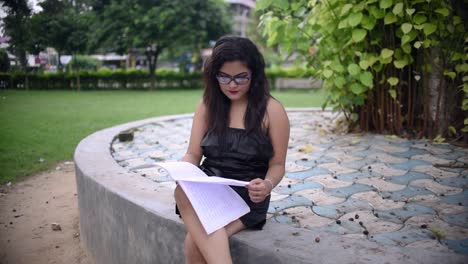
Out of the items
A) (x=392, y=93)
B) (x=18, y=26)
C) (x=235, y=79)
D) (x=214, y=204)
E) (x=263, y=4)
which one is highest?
(x=263, y=4)

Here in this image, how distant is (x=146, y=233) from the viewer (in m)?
1.89

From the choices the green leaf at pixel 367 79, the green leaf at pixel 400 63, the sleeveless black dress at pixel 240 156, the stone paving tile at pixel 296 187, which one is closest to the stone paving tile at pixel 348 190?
the stone paving tile at pixel 296 187

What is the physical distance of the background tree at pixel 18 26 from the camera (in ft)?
8.15

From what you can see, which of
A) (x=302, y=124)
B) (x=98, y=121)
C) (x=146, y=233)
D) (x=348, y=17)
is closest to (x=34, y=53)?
(x=146, y=233)

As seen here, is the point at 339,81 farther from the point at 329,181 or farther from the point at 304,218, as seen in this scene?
the point at 304,218

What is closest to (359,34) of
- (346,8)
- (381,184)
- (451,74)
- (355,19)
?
(355,19)

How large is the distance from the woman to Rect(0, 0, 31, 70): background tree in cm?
154

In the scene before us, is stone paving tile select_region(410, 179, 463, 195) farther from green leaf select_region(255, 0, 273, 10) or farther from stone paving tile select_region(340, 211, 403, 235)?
green leaf select_region(255, 0, 273, 10)

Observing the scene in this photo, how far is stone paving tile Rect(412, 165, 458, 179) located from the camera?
2815 millimetres

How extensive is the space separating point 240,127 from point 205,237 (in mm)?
556

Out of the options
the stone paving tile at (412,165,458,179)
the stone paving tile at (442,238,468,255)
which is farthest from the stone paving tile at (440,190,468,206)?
the stone paving tile at (442,238,468,255)

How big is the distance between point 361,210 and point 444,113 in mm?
2362

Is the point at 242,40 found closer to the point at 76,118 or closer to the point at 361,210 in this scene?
the point at 361,210

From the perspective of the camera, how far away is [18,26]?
2613mm
